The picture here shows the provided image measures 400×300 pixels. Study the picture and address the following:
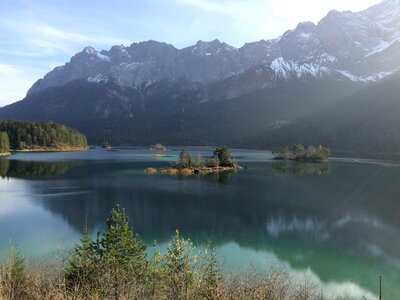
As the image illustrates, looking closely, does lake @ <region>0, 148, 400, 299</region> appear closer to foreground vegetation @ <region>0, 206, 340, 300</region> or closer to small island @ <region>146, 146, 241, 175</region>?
foreground vegetation @ <region>0, 206, 340, 300</region>

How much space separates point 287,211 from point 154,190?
78.3 ft

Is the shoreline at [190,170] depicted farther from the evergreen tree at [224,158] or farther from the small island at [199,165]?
the evergreen tree at [224,158]

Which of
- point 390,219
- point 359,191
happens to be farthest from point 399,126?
point 390,219

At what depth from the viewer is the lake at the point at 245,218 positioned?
96.0ft

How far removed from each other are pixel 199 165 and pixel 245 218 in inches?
2341

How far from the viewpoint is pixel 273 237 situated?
121 feet

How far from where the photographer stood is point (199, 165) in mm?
104250

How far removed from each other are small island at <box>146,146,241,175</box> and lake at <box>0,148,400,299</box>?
15174 millimetres

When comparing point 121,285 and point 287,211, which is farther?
point 287,211

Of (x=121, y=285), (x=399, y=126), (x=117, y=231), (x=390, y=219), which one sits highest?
(x=399, y=126)

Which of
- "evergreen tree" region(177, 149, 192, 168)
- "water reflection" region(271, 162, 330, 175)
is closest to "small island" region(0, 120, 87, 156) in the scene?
"evergreen tree" region(177, 149, 192, 168)

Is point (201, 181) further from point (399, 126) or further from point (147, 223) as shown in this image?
point (399, 126)

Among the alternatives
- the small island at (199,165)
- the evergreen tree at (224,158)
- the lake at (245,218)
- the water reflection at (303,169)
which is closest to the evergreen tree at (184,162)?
the small island at (199,165)

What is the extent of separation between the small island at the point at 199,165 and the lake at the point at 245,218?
15174mm
